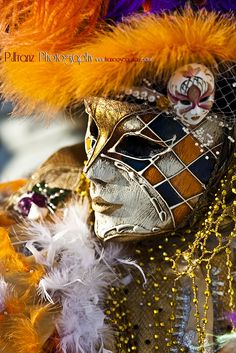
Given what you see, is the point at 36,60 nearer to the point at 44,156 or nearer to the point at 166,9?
the point at 166,9

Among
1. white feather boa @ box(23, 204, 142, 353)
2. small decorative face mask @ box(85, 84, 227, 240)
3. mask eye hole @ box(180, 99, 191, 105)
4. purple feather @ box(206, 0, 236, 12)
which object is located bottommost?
white feather boa @ box(23, 204, 142, 353)

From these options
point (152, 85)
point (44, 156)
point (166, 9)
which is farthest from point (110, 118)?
point (44, 156)

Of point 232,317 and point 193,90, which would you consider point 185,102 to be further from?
point 232,317

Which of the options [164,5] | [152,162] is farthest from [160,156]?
[164,5]

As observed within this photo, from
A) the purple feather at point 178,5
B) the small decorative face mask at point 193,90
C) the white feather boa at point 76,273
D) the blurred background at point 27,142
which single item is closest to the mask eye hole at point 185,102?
the small decorative face mask at point 193,90

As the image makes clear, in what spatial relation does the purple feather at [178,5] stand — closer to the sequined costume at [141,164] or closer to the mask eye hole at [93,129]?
the sequined costume at [141,164]

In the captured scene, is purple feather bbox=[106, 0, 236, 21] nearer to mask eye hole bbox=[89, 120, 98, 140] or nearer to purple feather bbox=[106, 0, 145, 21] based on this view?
purple feather bbox=[106, 0, 145, 21]

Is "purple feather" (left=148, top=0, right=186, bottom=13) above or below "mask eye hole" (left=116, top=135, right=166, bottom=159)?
above

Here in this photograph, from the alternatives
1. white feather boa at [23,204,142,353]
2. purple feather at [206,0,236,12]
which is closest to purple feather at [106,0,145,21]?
purple feather at [206,0,236,12]
